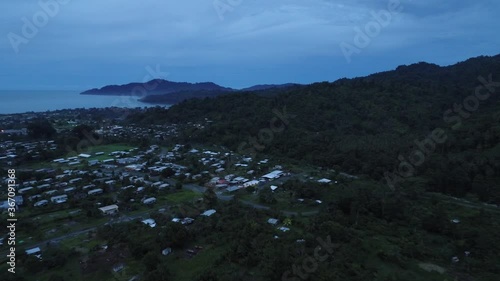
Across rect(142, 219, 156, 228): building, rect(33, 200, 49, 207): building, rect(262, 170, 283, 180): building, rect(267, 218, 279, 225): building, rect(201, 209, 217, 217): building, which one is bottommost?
rect(33, 200, 49, 207): building

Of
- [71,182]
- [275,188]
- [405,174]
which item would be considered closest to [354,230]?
[275,188]

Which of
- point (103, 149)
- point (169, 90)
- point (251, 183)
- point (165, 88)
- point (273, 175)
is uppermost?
point (165, 88)

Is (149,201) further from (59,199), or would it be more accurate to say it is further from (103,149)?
(103,149)

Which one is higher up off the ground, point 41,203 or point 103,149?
point 103,149

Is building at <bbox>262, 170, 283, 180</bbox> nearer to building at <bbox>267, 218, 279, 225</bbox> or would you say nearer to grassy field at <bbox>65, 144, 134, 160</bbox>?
building at <bbox>267, 218, 279, 225</bbox>

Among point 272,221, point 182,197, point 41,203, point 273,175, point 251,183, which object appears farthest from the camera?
point 273,175

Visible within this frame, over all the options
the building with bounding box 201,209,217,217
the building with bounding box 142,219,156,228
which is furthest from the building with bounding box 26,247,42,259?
the building with bounding box 201,209,217,217

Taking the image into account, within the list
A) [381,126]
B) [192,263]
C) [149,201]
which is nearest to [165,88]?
[381,126]

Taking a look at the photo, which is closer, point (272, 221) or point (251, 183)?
point (272, 221)
